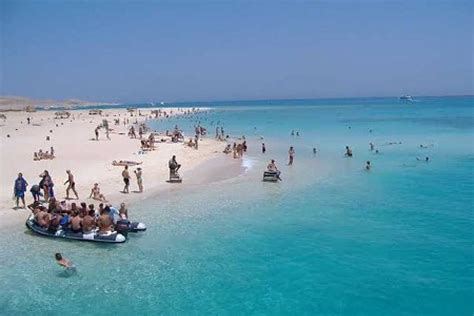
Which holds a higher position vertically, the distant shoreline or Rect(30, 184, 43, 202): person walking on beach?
the distant shoreline

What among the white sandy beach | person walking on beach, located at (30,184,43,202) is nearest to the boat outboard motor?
the white sandy beach

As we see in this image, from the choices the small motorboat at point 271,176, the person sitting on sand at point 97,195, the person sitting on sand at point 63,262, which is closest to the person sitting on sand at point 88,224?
the person sitting on sand at point 63,262

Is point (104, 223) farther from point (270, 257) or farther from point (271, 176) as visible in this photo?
point (271, 176)

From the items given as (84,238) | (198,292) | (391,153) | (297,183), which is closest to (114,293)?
(198,292)

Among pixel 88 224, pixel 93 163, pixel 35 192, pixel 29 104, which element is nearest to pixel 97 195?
pixel 35 192

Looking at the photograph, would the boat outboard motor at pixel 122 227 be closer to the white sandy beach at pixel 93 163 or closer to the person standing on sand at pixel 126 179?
the white sandy beach at pixel 93 163

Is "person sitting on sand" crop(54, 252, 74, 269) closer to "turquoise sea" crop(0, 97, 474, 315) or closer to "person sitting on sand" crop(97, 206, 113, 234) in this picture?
"turquoise sea" crop(0, 97, 474, 315)

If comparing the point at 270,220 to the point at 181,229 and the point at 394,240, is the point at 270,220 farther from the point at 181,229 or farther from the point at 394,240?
the point at 394,240
